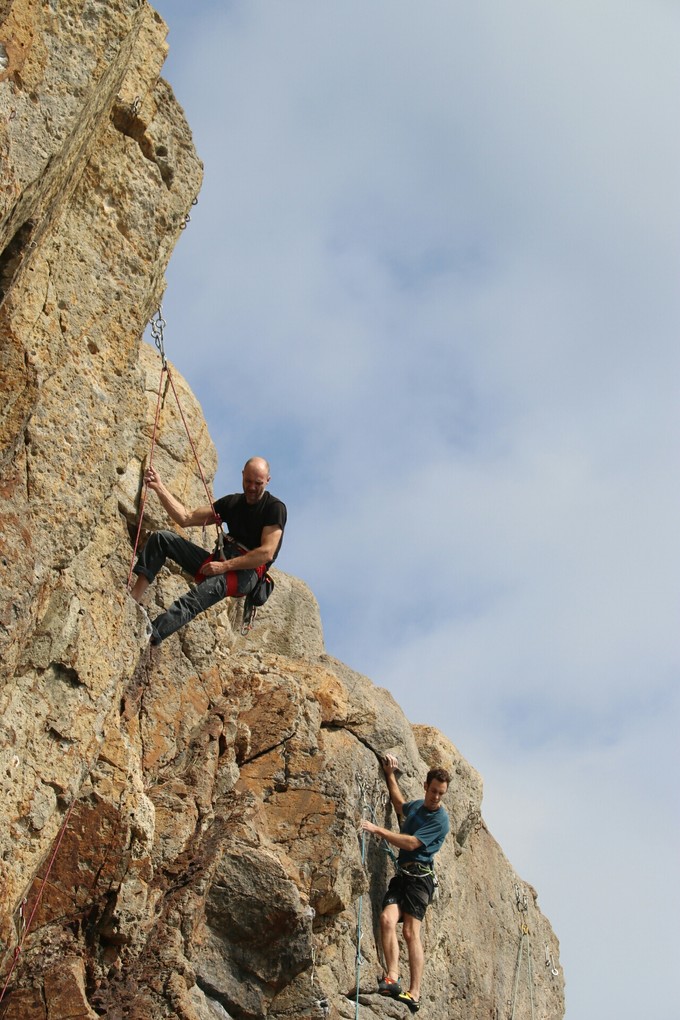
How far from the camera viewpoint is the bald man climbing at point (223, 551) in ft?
35.2

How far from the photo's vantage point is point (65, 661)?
28.3 ft

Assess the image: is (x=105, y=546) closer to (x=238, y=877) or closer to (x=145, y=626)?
(x=145, y=626)

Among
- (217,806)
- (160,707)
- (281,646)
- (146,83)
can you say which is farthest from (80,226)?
(281,646)

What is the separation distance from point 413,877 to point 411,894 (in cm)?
19

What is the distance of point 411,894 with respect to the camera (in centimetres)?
1279

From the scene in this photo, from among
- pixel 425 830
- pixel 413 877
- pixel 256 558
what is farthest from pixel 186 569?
pixel 413 877

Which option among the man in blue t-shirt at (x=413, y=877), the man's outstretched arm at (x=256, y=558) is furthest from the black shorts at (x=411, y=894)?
the man's outstretched arm at (x=256, y=558)

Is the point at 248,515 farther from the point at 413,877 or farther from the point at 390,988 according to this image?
the point at 390,988

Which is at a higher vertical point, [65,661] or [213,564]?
[213,564]

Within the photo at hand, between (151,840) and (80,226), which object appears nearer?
(80,226)

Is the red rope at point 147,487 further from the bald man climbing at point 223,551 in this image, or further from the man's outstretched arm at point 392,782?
the man's outstretched arm at point 392,782

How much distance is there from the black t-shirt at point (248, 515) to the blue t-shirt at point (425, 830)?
13.1 ft

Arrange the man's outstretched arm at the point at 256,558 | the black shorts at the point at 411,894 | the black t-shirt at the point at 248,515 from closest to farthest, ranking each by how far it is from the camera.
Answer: the man's outstretched arm at the point at 256,558
the black t-shirt at the point at 248,515
the black shorts at the point at 411,894

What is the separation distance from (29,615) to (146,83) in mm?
5052
